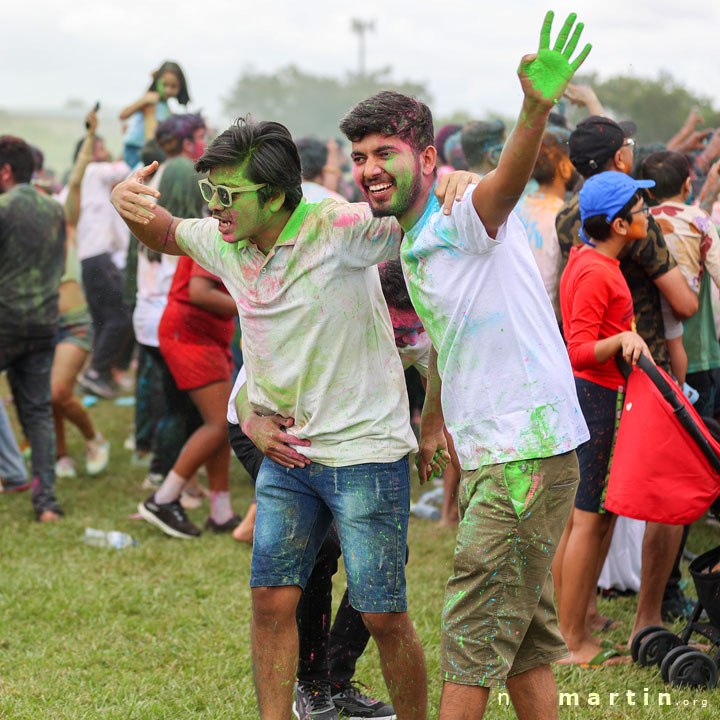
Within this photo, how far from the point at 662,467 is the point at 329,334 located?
143cm

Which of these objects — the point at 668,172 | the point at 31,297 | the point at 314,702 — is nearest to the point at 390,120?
the point at 314,702

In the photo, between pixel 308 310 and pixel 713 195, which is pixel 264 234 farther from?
pixel 713 195

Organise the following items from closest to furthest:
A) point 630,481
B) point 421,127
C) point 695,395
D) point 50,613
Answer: point 421,127, point 630,481, point 695,395, point 50,613

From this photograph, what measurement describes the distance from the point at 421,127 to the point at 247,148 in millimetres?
572

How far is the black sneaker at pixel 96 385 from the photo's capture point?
9.95 meters

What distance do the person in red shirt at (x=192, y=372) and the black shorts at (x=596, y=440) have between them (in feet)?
7.66

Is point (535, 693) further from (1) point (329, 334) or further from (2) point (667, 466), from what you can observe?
(1) point (329, 334)

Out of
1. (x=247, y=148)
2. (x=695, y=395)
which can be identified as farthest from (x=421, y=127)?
(x=695, y=395)

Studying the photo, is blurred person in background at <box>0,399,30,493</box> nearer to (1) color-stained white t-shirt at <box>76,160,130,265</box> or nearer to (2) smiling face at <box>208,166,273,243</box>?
(1) color-stained white t-shirt at <box>76,160,130,265</box>

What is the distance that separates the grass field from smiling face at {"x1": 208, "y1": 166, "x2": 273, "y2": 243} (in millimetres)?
1803

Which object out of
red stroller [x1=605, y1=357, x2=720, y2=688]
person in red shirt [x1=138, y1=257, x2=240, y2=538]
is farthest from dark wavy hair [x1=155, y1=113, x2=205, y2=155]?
red stroller [x1=605, y1=357, x2=720, y2=688]

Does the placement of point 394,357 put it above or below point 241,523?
above

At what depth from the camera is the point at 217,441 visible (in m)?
5.70

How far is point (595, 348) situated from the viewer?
3.67 metres
